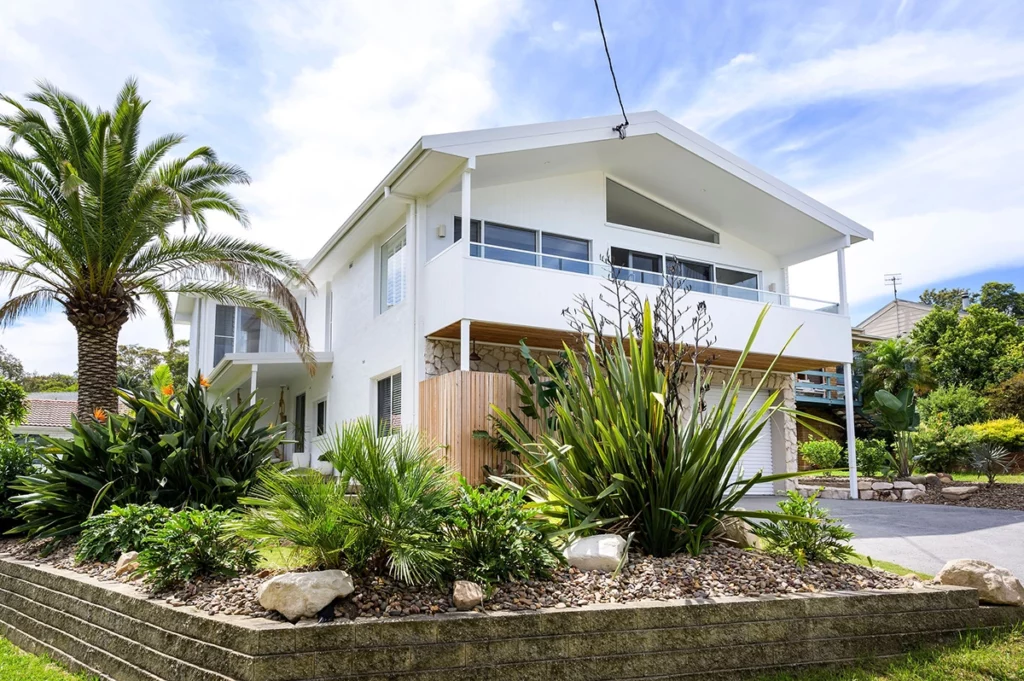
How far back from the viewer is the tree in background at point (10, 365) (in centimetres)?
4566

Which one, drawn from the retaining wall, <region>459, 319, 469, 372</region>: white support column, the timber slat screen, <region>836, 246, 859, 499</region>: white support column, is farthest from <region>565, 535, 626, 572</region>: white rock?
<region>836, 246, 859, 499</region>: white support column

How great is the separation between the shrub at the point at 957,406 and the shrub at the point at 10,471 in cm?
2527

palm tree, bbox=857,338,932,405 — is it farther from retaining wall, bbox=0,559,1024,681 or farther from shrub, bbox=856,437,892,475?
retaining wall, bbox=0,559,1024,681

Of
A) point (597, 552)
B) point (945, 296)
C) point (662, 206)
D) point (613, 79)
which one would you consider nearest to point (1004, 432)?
point (662, 206)

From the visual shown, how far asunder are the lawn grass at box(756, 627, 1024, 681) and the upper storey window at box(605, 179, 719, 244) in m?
11.7

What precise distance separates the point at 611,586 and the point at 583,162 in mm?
11191

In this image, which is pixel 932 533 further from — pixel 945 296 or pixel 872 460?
pixel 945 296

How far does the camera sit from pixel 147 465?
7.55 meters

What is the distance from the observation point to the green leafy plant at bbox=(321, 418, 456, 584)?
5.00m

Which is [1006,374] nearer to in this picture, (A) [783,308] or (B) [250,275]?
(A) [783,308]

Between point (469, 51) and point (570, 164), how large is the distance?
253 inches

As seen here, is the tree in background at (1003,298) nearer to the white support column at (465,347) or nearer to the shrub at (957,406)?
the shrub at (957,406)

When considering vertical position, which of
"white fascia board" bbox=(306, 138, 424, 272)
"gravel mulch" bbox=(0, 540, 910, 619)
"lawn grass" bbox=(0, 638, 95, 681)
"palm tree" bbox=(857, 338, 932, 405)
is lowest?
"lawn grass" bbox=(0, 638, 95, 681)

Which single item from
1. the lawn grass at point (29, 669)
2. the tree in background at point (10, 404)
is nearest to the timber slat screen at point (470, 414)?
the lawn grass at point (29, 669)
